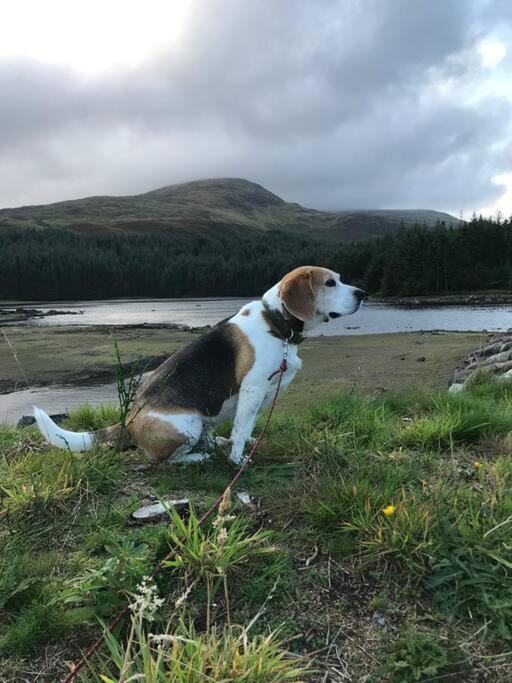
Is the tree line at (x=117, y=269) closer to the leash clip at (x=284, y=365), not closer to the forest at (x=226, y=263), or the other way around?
the forest at (x=226, y=263)

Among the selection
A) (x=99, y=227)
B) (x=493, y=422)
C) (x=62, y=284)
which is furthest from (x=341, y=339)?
(x=99, y=227)

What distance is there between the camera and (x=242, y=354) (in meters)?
4.53

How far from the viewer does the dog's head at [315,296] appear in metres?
4.51

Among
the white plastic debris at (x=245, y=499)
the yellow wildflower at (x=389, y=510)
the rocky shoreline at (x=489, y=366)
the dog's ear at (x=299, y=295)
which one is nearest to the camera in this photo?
the yellow wildflower at (x=389, y=510)

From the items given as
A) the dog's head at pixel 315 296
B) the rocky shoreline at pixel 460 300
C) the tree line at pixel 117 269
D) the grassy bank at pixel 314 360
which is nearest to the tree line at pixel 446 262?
the rocky shoreline at pixel 460 300

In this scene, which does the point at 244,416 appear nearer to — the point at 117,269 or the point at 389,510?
the point at 389,510

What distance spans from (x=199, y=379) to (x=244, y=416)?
0.57 m

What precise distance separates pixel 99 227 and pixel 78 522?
201 metres

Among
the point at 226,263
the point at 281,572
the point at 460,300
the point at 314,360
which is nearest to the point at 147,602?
the point at 281,572

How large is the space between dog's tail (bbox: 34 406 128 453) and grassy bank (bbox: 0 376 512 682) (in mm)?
229

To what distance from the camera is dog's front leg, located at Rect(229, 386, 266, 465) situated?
14.3 feet

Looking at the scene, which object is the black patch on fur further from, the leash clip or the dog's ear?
the dog's ear

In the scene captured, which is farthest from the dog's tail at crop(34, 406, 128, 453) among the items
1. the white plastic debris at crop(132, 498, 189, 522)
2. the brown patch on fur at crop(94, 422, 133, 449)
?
the white plastic debris at crop(132, 498, 189, 522)

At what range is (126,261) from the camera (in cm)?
13825
